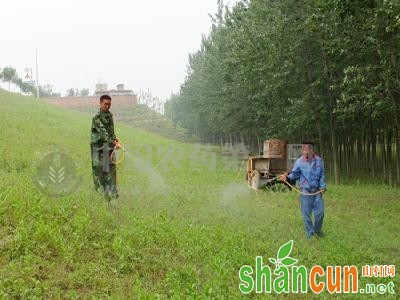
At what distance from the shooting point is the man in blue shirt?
9977 mm

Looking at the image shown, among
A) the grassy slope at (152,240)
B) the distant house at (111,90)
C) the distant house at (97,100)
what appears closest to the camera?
the grassy slope at (152,240)

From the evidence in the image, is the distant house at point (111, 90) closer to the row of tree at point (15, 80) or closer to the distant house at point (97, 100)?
the distant house at point (97, 100)

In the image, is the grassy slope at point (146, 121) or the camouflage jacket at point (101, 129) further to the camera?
the grassy slope at point (146, 121)

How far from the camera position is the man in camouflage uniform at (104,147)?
10.2 m

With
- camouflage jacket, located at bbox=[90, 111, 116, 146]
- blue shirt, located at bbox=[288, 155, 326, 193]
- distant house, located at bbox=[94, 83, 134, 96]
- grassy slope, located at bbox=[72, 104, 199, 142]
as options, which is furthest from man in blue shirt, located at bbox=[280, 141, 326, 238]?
distant house, located at bbox=[94, 83, 134, 96]

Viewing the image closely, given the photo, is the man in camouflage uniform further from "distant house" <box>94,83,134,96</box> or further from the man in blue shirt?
"distant house" <box>94,83,134,96</box>

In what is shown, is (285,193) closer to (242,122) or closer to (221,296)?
(221,296)

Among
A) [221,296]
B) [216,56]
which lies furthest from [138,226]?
[216,56]

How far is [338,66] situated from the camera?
19.5 metres

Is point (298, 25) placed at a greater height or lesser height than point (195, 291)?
greater

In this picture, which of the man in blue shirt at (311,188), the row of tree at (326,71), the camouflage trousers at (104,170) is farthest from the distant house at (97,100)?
the man in blue shirt at (311,188)

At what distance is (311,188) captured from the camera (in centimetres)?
1007

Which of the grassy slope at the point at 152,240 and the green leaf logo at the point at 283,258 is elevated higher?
the grassy slope at the point at 152,240

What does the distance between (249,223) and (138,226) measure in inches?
130
